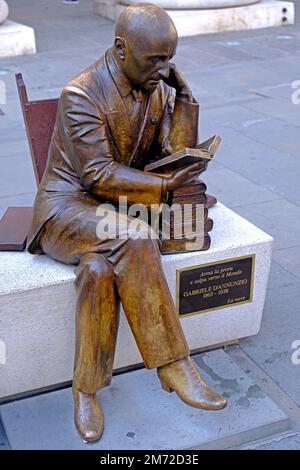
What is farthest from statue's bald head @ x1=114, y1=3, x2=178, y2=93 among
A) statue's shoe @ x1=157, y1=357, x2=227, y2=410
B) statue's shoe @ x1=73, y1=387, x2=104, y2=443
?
statue's shoe @ x1=73, y1=387, x2=104, y2=443

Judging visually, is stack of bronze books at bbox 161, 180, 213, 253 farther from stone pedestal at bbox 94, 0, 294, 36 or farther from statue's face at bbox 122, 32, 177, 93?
stone pedestal at bbox 94, 0, 294, 36

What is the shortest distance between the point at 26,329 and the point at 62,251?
1.26ft

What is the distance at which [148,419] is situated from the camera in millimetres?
3180

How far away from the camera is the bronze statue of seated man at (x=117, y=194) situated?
3018 millimetres

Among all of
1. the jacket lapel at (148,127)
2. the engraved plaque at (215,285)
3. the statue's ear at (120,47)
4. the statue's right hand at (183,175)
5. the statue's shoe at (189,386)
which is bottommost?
the statue's shoe at (189,386)

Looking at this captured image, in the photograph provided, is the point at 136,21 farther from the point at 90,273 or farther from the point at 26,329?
the point at 26,329

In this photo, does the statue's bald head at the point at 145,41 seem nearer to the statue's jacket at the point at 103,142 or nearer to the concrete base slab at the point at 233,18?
the statue's jacket at the point at 103,142

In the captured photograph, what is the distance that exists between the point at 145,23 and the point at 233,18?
8.89m

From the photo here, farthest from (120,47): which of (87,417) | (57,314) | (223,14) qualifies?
(223,14)

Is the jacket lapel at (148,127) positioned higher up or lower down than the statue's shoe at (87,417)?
higher up

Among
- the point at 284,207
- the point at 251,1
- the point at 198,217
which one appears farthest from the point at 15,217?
the point at 251,1

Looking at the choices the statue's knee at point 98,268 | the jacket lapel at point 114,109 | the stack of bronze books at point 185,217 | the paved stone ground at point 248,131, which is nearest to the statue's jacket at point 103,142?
the jacket lapel at point 114,109

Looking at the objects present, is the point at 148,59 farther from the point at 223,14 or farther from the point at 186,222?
the point at 223,14

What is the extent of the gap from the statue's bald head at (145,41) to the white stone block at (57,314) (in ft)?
2.88
